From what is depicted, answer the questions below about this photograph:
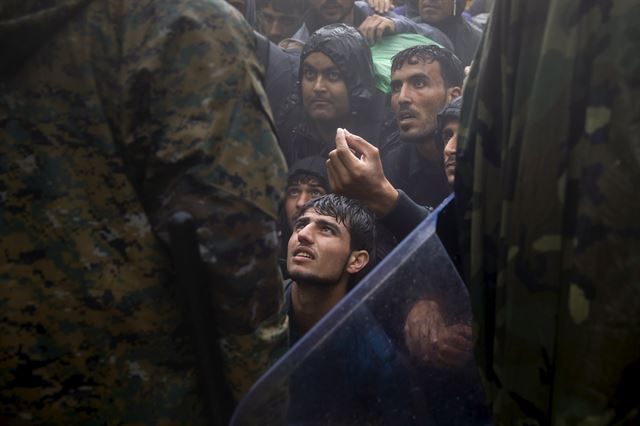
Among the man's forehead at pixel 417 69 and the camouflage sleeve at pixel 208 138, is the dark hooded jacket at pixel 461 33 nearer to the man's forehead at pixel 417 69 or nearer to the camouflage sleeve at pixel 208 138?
the man's forehead at pixel 417 69

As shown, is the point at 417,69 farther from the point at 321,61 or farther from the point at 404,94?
the point at 321,61

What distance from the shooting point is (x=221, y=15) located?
1424 mm

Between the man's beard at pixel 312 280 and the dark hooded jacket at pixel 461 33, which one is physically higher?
the dark hooded jacket at pixel 461 33

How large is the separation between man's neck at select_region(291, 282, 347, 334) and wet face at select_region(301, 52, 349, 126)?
129 cm

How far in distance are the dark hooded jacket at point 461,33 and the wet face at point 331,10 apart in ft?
2.04

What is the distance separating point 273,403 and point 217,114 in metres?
0.59

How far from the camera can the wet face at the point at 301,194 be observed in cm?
347

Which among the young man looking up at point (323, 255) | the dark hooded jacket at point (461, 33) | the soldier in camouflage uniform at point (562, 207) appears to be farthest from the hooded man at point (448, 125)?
the soldier in camouflage uniform at point (562, 207)

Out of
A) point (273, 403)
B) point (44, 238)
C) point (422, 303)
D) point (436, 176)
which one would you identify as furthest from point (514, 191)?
point (436, 176)

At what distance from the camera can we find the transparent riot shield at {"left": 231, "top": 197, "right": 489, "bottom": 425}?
42.8 inches

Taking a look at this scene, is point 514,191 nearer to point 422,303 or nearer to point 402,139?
point 422,303

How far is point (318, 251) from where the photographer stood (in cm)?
293

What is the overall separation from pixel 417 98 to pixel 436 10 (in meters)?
1.13

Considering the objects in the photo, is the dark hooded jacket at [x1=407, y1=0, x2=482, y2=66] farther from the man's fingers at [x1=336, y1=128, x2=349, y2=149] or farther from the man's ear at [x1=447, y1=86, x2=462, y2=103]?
the man's fingers at [x1=336, y1=128, x2=349, y2=149]
